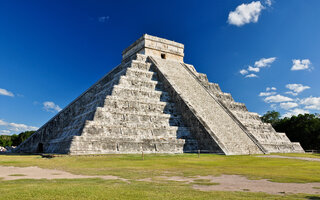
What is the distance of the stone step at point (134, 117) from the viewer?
1738 cm

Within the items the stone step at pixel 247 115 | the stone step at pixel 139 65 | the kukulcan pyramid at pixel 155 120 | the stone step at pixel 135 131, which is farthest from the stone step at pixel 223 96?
the stone step at pixel 135 131

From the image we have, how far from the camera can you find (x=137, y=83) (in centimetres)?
2166

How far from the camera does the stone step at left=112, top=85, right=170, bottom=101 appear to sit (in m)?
19.7

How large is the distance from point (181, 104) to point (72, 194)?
16555 millimetres

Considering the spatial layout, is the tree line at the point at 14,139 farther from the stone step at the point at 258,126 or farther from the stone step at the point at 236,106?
the stone step at the point at 258,126

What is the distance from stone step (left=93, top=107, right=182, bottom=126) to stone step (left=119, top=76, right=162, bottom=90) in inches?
126

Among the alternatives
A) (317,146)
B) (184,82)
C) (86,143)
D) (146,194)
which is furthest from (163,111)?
(317,146)

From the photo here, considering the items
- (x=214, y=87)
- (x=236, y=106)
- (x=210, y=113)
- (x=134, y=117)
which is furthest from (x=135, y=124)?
(x=214, y=87)

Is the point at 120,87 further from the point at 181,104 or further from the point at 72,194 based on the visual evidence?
the point at 72,194

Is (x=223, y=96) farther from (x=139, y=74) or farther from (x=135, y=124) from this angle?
(x=135, y=124)

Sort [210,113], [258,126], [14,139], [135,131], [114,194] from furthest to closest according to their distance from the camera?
[14,139] → [258,126] → [210,113] → [135,131] → [114,194]

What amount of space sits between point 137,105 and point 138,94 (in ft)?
4.17

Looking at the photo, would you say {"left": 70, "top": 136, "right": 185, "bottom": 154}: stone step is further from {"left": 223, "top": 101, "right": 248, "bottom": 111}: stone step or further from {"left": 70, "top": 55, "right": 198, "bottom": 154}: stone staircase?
{"left": 223, "top": 101, "right": 248, "bottom": 111}: stone step

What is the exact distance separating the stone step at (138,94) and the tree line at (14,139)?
137ft
